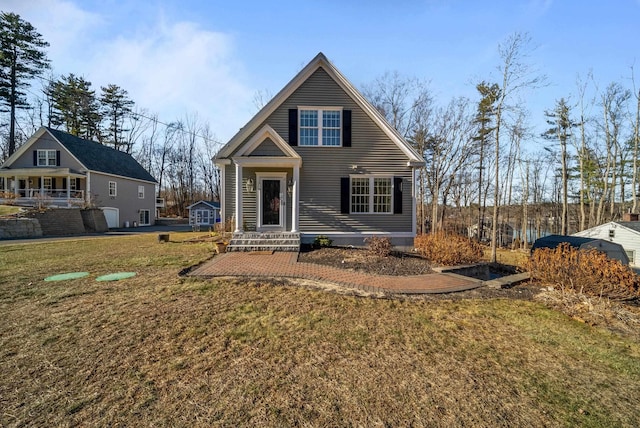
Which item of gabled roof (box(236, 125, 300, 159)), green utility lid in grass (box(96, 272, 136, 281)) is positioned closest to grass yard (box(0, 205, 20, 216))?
gabled roof (box(236, 125, 300, 159))

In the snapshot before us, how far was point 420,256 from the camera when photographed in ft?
34.5

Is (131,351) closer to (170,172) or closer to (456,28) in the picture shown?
(456,28)

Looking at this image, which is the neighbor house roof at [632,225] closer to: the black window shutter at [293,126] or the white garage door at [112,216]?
the black window shutter at [293,126]

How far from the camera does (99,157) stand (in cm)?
2803

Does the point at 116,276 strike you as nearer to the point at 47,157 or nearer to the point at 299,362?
the point at 299,362

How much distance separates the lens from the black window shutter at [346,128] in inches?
477

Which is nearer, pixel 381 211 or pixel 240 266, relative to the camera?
pixel 240 266

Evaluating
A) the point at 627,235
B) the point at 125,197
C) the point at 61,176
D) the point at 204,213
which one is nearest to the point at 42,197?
the point at 61,176

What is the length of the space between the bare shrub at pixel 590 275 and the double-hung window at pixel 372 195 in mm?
6142

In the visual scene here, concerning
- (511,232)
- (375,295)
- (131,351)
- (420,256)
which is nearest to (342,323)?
(375,295)

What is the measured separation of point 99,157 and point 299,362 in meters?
33.4

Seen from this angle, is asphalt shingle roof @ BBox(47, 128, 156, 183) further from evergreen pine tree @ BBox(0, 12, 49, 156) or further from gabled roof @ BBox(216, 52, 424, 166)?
gabled roof @ BBox(216, 52, 424, 166)

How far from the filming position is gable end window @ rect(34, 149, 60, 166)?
24.9m

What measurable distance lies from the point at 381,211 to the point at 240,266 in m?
6.63
